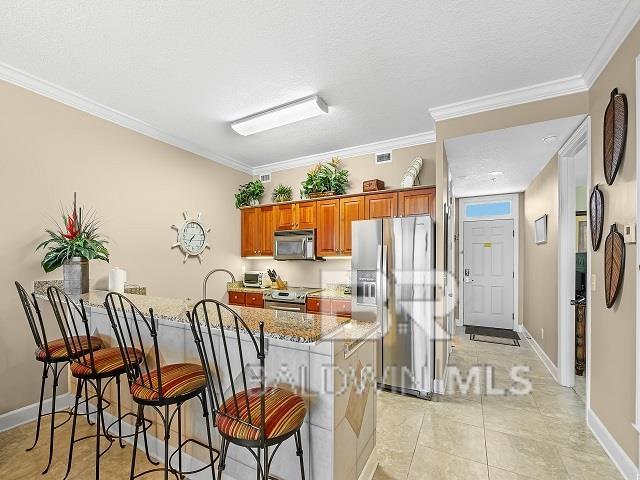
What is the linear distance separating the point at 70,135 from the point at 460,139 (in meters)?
3.73

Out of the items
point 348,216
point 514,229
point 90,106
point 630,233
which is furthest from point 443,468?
point 514,229

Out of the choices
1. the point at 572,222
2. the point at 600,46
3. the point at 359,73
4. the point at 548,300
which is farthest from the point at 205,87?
the point at 548,300

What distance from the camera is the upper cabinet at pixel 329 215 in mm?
3582

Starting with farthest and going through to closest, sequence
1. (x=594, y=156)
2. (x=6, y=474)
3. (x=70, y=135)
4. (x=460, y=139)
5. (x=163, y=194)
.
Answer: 1. (x=163, y=194)
2. (x=460, y=139)
3. (x=70, y=135)
4. (x=594, y=156)
5. (x=6, y=474)

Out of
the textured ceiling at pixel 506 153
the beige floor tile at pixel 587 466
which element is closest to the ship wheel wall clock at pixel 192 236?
the textured ceiling at pixel 506 153

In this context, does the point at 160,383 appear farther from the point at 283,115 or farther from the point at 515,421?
the point at 515,421

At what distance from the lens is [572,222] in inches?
129

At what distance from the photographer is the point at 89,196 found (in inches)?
117

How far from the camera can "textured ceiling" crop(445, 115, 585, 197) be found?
111 inches

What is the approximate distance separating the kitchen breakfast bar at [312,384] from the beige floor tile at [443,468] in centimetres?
31

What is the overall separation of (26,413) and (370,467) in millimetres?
2770

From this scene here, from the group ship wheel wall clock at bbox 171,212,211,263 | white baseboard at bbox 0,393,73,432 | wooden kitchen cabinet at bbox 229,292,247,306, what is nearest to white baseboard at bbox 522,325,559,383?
wooden kitchen cabinet at bbox 229,292,247,306

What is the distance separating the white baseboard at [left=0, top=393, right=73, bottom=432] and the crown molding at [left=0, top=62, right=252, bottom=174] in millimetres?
2647

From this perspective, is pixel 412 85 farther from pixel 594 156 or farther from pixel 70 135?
pixel 70 135
